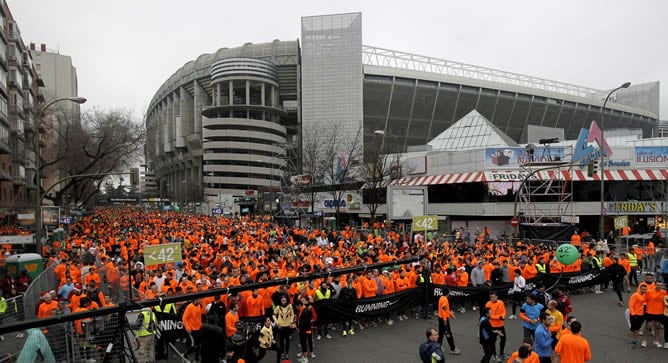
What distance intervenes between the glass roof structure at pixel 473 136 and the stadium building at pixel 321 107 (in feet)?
0.98

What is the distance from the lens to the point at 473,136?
139ft

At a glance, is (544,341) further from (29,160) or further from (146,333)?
(29,160)

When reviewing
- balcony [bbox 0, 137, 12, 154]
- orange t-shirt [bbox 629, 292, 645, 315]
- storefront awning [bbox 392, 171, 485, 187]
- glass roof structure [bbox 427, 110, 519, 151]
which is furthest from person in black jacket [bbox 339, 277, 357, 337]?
balcony [bbox 0, 137, 12, 154]

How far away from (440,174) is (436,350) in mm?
31012

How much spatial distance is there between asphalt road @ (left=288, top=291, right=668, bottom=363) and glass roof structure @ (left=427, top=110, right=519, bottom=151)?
2987cm

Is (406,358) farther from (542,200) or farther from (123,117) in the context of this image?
(123,117)

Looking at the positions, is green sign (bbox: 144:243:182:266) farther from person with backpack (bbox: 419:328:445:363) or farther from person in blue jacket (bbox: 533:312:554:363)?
person in blue jacket (bbox: 533:312:554:363)

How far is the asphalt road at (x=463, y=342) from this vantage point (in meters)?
8.50

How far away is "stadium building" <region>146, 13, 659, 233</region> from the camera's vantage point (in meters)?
69.1

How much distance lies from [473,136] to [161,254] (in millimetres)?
36770

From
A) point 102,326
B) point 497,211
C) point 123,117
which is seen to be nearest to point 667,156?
point 497,211

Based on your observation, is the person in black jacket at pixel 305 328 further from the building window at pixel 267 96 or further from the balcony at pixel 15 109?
the building window at pixel 267 96

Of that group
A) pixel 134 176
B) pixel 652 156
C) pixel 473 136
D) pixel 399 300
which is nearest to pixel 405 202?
pixel 399 300

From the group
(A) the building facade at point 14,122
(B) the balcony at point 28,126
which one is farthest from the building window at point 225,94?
(B) the balcony at point 28,126
